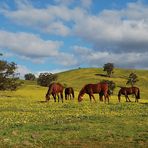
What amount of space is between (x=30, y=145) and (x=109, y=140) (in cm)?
402

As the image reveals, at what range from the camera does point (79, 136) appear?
837 inches

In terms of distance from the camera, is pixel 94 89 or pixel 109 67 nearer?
pixel 94 89

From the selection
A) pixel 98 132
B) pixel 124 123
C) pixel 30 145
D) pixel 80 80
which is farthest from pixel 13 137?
pixel 80 80

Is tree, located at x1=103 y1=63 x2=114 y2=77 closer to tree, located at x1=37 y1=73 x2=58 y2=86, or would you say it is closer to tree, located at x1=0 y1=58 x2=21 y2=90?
tree, located at x1=37 y1=73 x2=58 y2=86

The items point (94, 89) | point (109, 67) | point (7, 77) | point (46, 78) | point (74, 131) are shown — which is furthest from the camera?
point (109, 67)

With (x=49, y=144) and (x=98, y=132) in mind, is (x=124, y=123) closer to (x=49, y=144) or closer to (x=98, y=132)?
(x=98, y=132)

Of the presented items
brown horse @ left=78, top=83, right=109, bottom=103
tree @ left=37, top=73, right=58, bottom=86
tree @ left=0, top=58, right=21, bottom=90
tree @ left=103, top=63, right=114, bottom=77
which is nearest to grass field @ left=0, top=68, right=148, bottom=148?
brown horse @ left=78, top=83, right=109, bottom=103

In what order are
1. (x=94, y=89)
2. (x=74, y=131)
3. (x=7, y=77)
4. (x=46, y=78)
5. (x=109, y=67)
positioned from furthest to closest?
(x=109, y=67)
(x=46, y=78)
(x=7, y=77)
(x=94, y=89)
(x=74, y=131)

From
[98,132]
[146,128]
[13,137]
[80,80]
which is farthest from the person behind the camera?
[80,80]

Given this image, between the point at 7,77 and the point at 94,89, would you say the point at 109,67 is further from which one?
the point at 94,89

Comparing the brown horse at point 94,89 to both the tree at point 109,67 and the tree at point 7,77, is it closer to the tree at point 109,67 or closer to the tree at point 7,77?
the tree at point 7,77

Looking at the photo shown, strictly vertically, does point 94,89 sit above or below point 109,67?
below

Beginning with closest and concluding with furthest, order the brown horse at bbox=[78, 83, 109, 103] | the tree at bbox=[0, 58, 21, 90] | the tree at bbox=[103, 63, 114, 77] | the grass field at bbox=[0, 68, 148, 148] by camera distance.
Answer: the grass field at bbox=[0, 68, 148, 148] → the brown horse at bbox=[78, 83, 109, 103] → the tree at bbox=[0, 58, 21, 90] → the tree at bbox=[103, 63, 114, 77]

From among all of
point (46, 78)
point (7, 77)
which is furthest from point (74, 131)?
point (46, 78)
